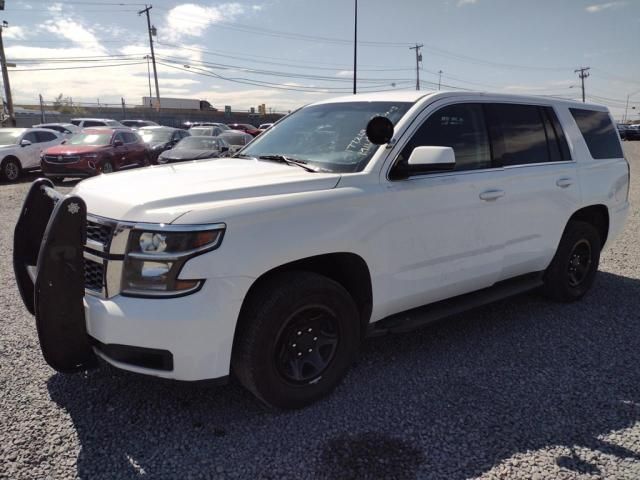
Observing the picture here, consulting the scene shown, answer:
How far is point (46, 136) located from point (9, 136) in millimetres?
1211

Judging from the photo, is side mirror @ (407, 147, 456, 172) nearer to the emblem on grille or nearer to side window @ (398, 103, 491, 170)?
side window @ (398, 103, 491, 170)

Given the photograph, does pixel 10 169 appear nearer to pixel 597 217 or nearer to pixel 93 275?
pixel 93 275

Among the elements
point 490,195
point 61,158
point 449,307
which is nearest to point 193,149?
point 61,158

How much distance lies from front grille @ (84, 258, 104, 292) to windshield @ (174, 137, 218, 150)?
40.6ft

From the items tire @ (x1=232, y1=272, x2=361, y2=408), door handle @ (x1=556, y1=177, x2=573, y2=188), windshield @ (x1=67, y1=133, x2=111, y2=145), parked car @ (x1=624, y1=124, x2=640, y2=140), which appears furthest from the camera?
parked car @ (x1=624, y1=124, x2=640, y2=140)

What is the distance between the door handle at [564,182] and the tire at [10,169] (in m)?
16.2

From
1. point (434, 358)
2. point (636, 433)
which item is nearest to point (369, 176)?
point (434, 358)

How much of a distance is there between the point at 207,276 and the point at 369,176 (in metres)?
1.22

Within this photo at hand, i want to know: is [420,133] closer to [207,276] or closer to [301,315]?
[301,315]

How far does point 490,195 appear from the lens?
3.80m

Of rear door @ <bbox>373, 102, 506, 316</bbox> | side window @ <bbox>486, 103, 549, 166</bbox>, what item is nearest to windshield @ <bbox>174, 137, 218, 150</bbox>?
side window @ <bbox>486, 103, 549, 166</bbox>

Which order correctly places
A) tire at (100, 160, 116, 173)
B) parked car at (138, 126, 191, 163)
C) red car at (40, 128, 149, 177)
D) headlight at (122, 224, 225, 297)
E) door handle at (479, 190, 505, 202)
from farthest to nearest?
parked car at (138, 126, 191, 163) → tire at (100, 160, 116, 173) → red car at (40, 128, 149, 177) → door handle at (479, 190, 505, 202) → headlight at (122, 224, 225, 297)

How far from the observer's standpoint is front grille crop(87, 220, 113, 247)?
2666mm

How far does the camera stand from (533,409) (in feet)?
10.4
